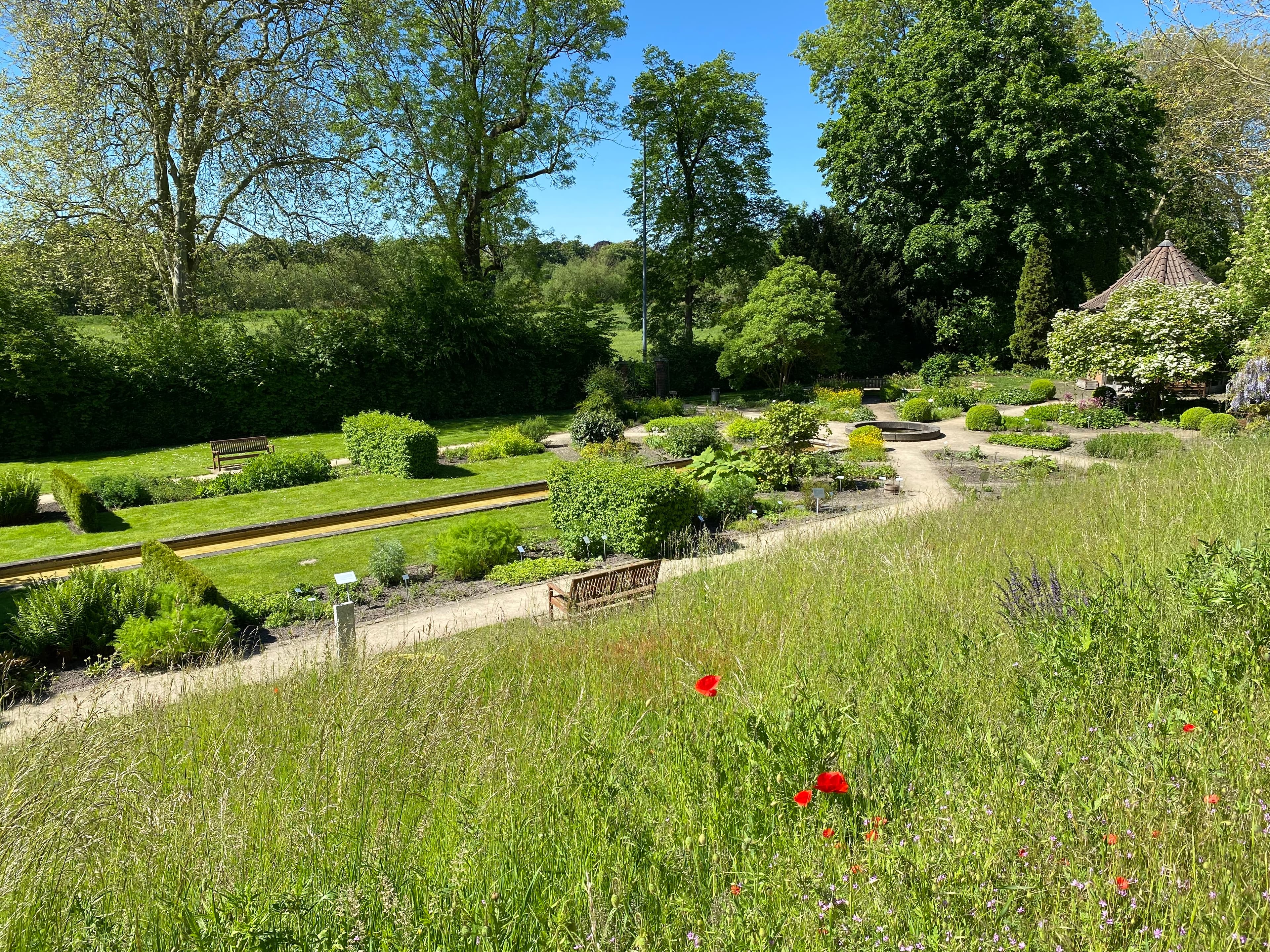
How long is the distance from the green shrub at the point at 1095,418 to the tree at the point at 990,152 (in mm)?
11818

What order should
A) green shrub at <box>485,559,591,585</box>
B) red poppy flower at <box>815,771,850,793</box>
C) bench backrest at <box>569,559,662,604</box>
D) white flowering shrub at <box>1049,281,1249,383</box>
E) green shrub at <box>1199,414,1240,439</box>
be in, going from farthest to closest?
1. white flowering shrub at <box>1049,281,1249,383</box>
2. green shrub at <box>1199,414,1240,439</box>
3. green shrub at <box>485,559,591,585</box>
4. bench backrest at <box>569,559,662,604</box>
5. red poppy flower at <box>815,771,850,793</box>

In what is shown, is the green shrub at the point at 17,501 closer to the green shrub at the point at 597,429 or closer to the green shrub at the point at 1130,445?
the green shrub at the point at 597,429

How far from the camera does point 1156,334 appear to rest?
19734 millimetres

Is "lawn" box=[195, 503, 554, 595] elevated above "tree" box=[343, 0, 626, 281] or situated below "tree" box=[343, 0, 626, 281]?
below

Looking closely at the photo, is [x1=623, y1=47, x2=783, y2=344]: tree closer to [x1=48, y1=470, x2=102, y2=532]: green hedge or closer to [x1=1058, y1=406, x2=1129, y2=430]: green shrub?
[x1=1058, y1=406, x2=1129, y2=430]: green shrub

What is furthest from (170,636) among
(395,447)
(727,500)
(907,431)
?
(907,431)

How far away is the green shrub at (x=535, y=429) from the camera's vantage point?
20.6 meters

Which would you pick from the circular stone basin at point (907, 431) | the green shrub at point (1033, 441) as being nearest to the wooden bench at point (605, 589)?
the circular stone basin at point (907, 431)

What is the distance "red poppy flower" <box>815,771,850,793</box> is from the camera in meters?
2.09

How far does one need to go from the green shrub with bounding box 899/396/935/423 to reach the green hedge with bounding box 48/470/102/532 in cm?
1992

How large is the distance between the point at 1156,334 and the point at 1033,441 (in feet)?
17.9

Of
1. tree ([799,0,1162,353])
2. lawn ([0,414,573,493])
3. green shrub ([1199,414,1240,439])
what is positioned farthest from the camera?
tree ([799,0,1162,353])

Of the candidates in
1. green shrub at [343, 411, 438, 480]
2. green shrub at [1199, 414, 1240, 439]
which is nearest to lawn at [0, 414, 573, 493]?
green shrub at [343, 411, 438, 480]

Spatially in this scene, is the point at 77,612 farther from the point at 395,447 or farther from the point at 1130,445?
the point at 1130,445
